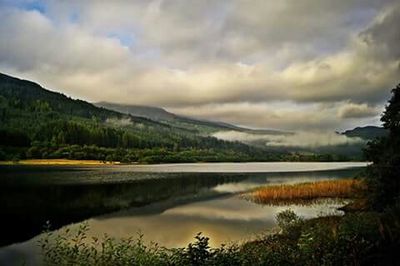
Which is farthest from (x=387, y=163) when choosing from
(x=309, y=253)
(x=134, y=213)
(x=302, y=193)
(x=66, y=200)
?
(x=66, y=200)

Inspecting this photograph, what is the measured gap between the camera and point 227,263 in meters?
13.9

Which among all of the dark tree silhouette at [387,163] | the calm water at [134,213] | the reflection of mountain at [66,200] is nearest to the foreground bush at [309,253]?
the dark tree silhouette at [387,163]

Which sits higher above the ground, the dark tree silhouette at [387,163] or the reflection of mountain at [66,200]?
the dark tree silhouette at [387,163]

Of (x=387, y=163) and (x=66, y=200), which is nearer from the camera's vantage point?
(x=387, y=163)

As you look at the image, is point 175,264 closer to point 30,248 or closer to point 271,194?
point 30,248

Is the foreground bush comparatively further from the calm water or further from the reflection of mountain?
the reflection of mountain

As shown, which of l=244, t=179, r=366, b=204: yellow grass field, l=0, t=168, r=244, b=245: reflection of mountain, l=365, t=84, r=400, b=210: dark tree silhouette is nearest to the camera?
l=365, t=84, r=400, b=210: dark tree silhouette

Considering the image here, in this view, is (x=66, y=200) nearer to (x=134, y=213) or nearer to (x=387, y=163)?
(x=134, y=213)

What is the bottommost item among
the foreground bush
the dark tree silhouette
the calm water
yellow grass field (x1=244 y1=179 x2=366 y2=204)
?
the calm water

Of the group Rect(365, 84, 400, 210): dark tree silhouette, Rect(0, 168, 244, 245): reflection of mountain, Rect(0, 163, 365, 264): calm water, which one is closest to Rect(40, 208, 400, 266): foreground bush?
Rect(365, 84, 400, 210): dark tree silhouette

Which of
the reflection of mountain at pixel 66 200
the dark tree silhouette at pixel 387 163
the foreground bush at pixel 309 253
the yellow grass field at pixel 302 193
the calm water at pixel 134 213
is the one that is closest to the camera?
the foreground bush at pixel 309 253

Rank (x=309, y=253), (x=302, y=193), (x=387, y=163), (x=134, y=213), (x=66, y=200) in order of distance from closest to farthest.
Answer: (x=309, y=253), (x=387, y=163), (x=134, y=213), (x=66, y=200), (x=302, y=193)

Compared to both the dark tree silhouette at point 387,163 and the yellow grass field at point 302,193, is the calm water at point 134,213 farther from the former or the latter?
the dark tree silhouette at point 387,163

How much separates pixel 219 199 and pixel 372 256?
2138 inches
